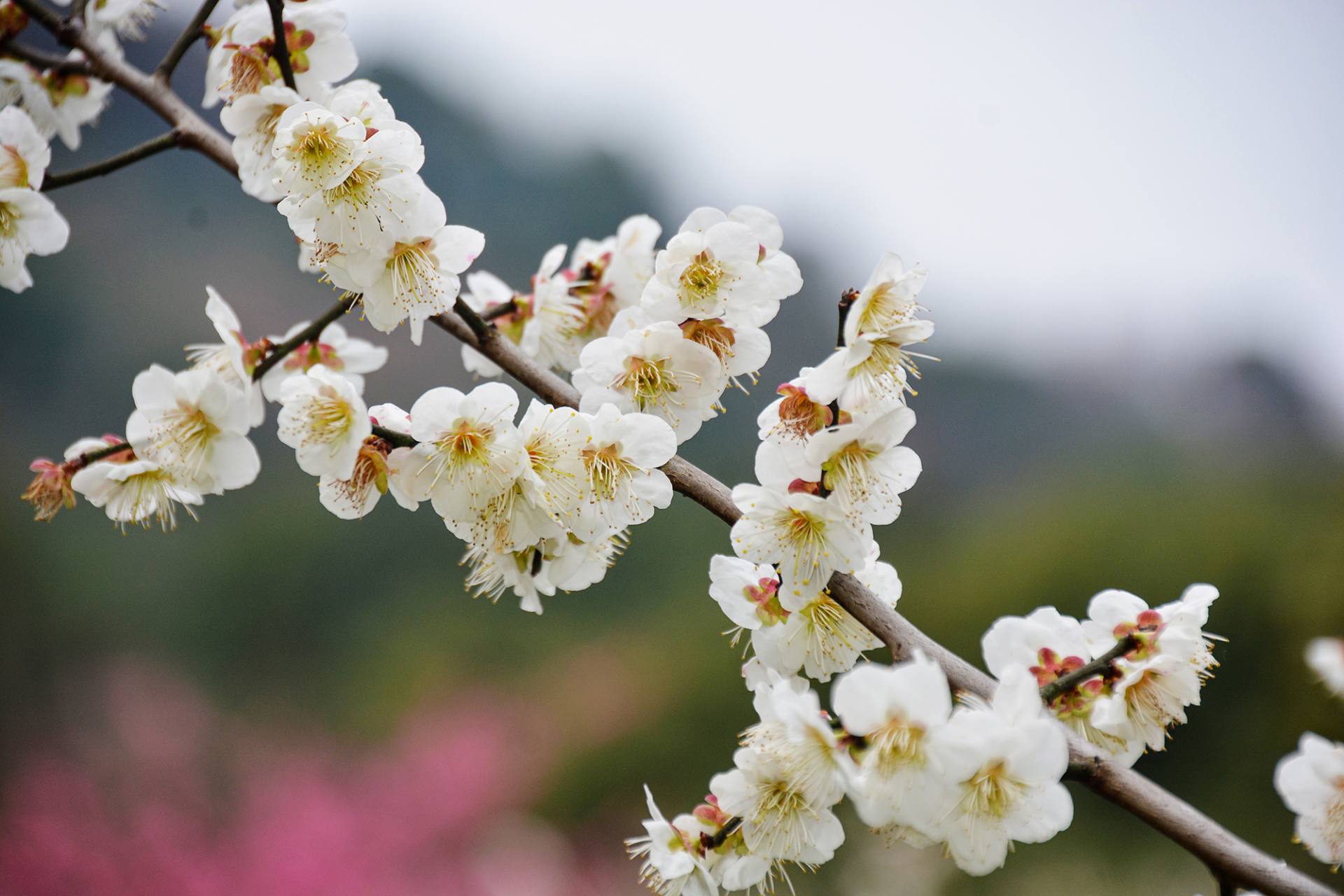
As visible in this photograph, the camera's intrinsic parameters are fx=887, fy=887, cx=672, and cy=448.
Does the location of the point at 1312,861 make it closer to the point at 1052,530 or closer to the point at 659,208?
the point at 1052,530

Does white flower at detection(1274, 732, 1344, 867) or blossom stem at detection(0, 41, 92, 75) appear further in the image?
blossom stem at detection(0, 41, 92, 75)

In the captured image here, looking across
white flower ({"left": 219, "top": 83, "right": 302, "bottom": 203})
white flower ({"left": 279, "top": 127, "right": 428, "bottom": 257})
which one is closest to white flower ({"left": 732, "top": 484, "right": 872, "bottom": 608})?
white flower ({"left": 279, "top": 127, "right": 428, "bottom": 257})

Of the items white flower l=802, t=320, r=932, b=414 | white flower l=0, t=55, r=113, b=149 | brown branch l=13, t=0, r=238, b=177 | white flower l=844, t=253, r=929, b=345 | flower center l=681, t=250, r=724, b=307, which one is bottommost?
white flower l=0, t=55, r=113, b=149

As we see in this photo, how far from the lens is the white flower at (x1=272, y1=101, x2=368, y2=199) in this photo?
0.78 meters

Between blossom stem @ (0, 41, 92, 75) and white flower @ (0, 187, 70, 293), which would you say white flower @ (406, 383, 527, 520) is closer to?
white flower @ (0, 187, 70, 293)

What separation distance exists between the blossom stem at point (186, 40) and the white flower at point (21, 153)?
0.48 ft

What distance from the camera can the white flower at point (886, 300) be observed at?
27.9 inches

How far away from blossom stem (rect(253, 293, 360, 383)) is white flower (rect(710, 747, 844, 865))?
56 centimetres

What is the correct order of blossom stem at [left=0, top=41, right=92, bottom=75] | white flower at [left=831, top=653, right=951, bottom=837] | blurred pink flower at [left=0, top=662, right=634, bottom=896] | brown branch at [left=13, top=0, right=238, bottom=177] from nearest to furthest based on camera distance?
white flower at [left=831, top=653, right=951, bottom=837]
brown branch at [left=13, top=0, right=238, bottom=177]
blossom stem at [left=0, top=41, right=92, bottom=75]
blurred pink flower at [left=0, top=662, right=634, bottom=896]

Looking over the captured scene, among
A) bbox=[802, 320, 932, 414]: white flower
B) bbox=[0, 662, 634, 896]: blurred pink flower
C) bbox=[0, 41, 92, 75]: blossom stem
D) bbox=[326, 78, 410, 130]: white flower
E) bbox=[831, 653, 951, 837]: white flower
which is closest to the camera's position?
bbox=[831, 653, 951, 837]: white flower

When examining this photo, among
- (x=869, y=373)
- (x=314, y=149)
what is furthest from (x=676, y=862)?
(x=314, y=149)

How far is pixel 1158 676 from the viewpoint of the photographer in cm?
78

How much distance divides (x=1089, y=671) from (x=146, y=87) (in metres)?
1.13

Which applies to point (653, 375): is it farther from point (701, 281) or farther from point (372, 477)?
point (372, 477)
